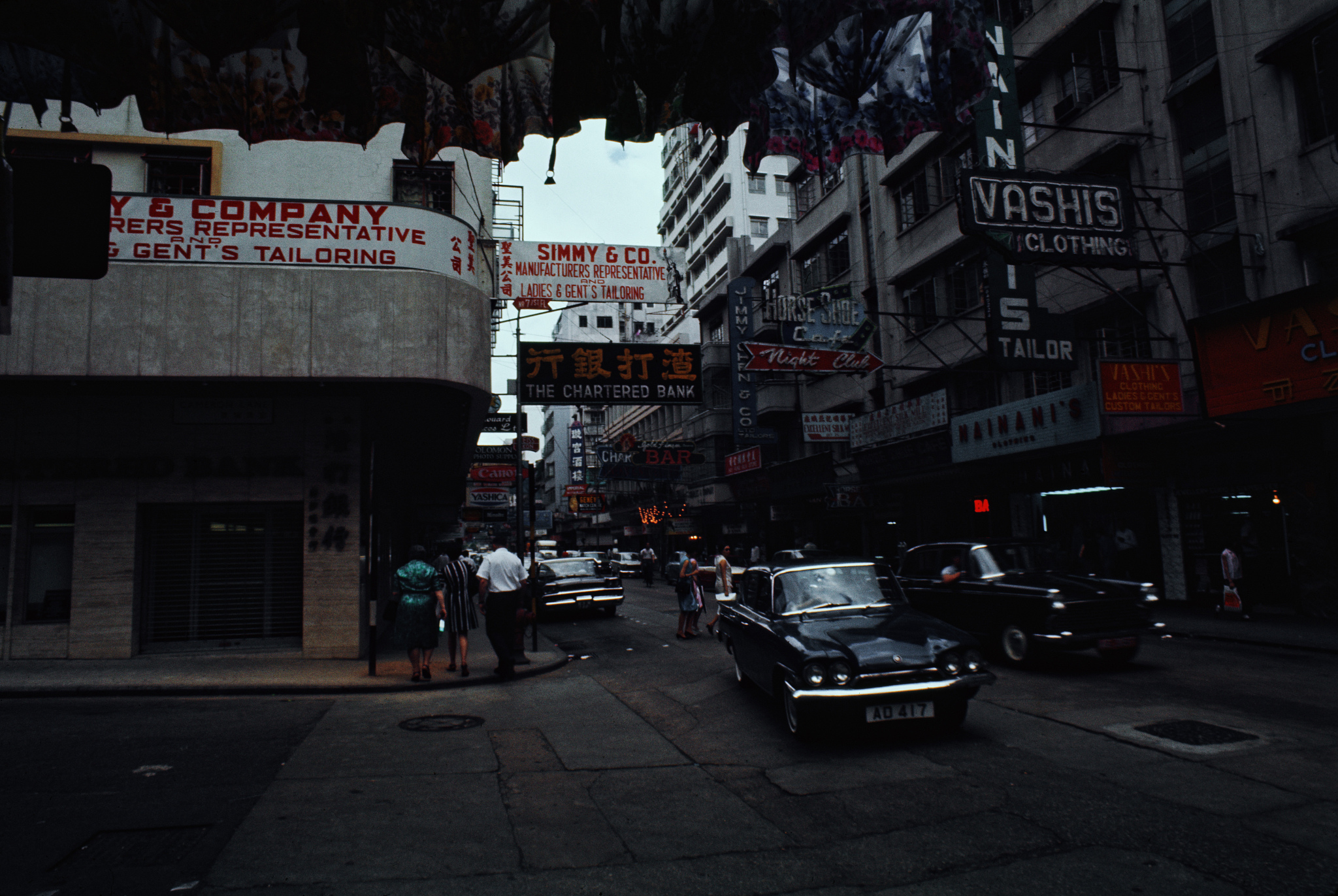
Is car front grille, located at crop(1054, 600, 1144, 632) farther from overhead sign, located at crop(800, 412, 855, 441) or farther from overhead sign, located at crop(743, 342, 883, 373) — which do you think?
overhead sign, located at crop(800, 412, 855, 441)

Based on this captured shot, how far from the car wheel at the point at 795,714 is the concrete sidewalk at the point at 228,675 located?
524 cm

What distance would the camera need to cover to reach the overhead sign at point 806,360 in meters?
23.3

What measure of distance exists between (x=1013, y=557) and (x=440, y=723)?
25.8ft

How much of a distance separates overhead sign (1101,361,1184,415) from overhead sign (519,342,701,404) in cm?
834

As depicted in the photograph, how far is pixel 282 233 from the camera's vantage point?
12.4 meters

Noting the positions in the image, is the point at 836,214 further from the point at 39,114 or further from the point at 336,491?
the point at 39,114

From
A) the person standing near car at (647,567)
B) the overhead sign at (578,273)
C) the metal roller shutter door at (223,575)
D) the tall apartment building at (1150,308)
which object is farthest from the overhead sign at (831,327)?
the person standing near car at (647,567)

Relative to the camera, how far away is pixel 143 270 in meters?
Result: 12.0

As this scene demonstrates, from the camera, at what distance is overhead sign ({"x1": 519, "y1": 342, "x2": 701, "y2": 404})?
47.0 feet

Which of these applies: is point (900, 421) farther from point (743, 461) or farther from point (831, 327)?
point (743, 461)

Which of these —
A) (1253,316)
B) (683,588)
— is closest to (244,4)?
(683,588)

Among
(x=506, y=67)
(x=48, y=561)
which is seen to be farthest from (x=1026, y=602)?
(x=48, y=561)

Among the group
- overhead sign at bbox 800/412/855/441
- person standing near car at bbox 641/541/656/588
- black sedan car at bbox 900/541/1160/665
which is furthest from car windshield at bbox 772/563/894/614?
person standing near car at bbox 641/541/656/588

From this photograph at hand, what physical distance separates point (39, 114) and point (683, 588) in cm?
1304
